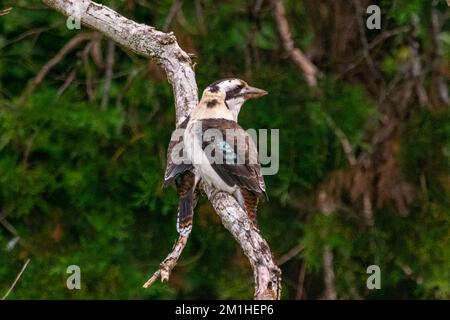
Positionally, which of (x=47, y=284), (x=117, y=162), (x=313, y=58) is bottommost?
(x=47, y=284)

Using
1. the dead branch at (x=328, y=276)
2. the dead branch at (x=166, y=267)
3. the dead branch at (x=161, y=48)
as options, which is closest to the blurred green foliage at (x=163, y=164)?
the dead branch at (x=328, y=276)

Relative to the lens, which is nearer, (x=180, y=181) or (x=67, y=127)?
(x=180, y=181)

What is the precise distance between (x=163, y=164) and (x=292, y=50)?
95 centimetres

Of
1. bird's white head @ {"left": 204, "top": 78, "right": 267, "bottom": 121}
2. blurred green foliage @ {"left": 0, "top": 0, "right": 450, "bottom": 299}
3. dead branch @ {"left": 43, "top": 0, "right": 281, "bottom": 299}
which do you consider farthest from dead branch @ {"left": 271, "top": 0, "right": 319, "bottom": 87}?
dead branch @ {"left": 43, "top": 0, "right": 281, "bottom": 299}

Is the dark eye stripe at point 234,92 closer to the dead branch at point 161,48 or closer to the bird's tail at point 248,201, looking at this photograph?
the dead branch at point 161,48

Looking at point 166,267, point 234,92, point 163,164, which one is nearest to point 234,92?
point 234,92

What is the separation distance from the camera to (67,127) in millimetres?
7305

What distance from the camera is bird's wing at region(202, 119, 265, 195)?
520 centimetres

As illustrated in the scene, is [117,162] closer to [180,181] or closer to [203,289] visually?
[203,289]

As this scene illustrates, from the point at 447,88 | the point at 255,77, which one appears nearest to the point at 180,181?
the point at 255,77

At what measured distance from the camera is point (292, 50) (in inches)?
289

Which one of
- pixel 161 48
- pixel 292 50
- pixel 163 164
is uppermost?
pixel 292 50

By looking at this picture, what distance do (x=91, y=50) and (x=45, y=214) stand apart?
97 cm

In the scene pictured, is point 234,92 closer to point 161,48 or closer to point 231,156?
point 161,48
